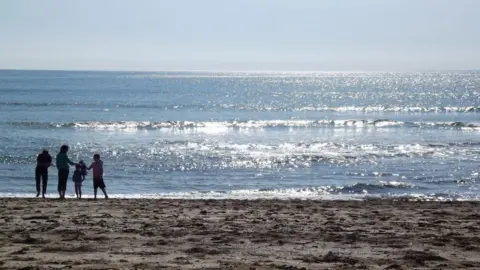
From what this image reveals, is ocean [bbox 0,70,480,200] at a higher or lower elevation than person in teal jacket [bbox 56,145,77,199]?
lower

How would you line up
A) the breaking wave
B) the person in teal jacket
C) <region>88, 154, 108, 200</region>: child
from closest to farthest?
the person in teal jacket → <region>88, 154, 108, 200</region>: child → the breaking wave

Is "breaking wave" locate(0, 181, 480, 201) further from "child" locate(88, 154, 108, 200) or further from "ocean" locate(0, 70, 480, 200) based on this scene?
"child" locate(88, 154, 108, 200)

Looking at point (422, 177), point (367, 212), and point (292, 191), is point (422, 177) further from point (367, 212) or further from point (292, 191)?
point (367, 212)

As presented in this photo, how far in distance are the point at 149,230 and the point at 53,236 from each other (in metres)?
1.55

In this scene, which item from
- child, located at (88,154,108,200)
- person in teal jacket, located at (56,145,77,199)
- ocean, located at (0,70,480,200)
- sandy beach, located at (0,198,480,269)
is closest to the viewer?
sandy beach, located at (0,198,480,269)

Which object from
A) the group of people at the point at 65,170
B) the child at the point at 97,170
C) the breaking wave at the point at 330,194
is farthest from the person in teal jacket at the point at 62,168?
the breaking wave at the point at 330,194

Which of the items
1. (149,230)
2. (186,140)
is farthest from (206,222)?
(186,140)

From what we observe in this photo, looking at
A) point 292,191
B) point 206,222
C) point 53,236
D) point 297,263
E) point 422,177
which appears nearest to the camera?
point 297,263

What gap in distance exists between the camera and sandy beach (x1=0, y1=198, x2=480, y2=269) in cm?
880

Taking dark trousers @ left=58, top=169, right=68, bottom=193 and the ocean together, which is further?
the ocean

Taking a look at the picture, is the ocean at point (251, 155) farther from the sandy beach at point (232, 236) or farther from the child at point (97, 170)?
the sandy beach at point (232, 236)

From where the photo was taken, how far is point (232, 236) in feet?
35.2

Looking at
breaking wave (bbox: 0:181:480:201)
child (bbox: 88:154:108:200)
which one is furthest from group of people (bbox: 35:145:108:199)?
breaking wave (bbox: 0:181:480:201)

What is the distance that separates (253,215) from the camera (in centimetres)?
1333
